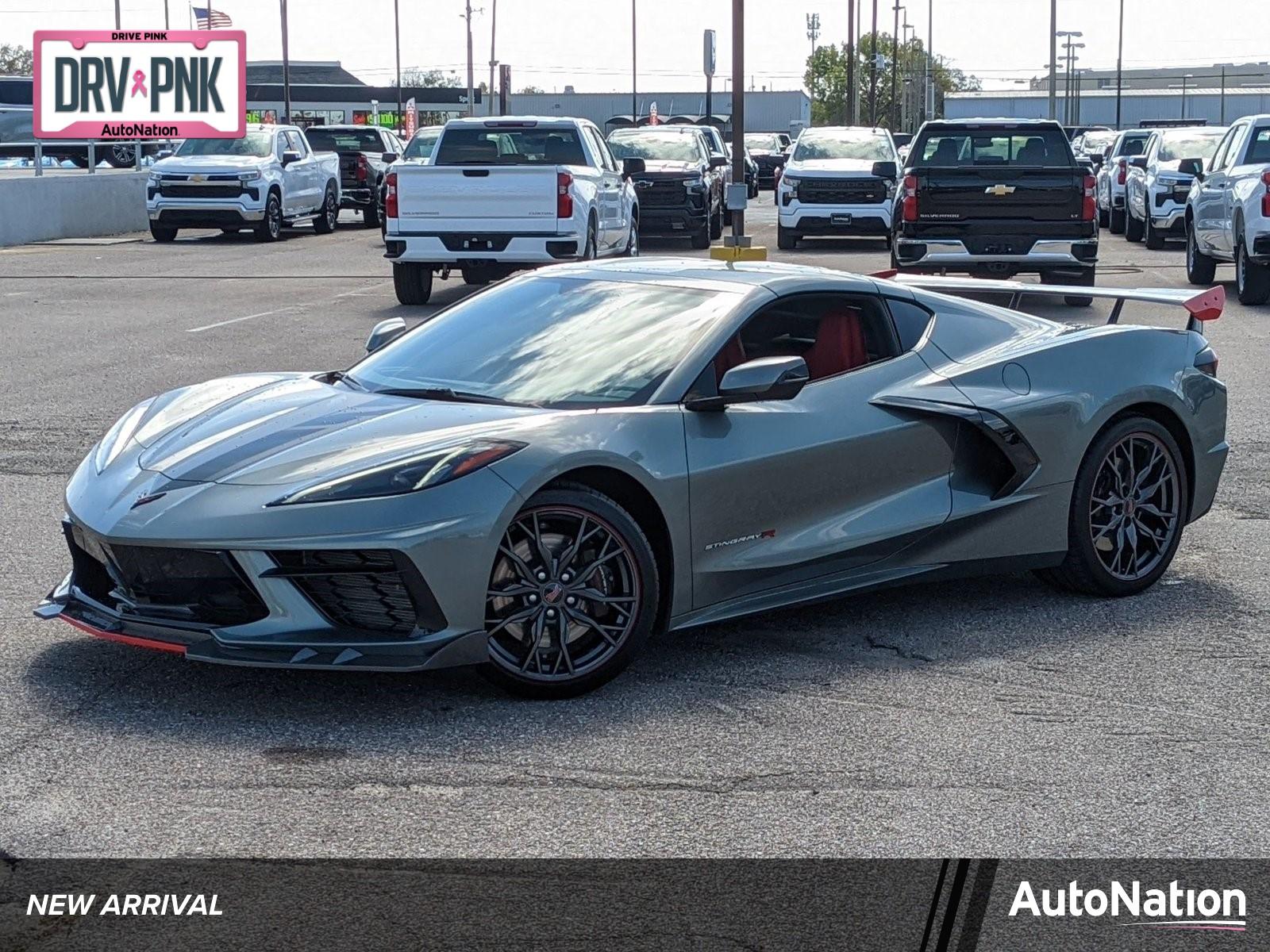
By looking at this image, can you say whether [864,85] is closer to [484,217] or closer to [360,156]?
[360,156]

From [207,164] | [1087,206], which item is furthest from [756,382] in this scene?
[207,164]

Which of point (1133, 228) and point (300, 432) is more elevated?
point (1133, 228)

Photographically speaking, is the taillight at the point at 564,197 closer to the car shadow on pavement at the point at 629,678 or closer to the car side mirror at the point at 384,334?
the car side mirror at the point at 384,334

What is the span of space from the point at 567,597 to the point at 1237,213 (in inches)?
599

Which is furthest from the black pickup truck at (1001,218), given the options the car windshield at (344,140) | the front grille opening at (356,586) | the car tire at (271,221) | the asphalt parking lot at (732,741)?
the car windshield at (344,140)

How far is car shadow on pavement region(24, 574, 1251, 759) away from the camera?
5.14 m

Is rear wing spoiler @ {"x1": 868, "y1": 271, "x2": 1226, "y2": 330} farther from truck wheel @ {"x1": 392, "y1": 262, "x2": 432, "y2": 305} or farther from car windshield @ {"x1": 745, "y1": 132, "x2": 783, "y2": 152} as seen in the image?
car windshield @ {"x1": 745, "y1": 132, "x2": 783, "y2": 152}

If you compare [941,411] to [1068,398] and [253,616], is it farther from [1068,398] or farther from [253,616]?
[253,616]

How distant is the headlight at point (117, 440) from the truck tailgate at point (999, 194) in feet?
44.5

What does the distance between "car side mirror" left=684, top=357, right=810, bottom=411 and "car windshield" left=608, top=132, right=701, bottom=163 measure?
23.4m

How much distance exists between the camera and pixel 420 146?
100 feet

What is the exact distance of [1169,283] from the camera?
839 inches

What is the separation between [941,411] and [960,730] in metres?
1.51

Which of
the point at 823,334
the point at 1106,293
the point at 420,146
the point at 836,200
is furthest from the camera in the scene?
the point at 420,146
